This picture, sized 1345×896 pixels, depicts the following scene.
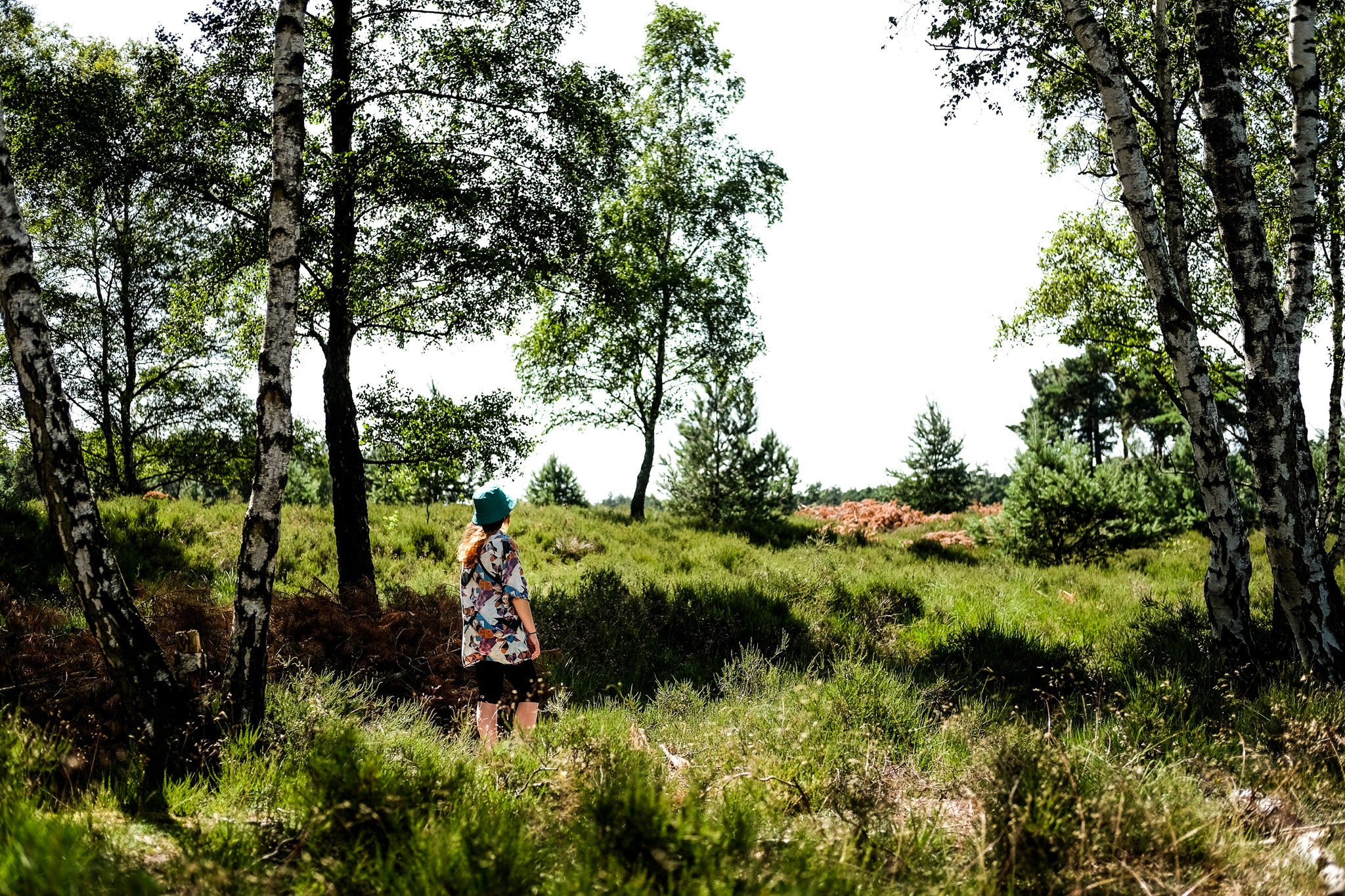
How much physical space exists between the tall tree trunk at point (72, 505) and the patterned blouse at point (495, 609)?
5.67 feet

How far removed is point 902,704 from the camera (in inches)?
193

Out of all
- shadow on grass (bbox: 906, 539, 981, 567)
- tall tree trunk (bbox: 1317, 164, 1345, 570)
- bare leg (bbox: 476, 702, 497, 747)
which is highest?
tall tree trunk (bbox: 1317, 164, 1345, 570)

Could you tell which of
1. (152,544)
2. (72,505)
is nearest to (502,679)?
(72,505)

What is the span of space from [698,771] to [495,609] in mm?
2302

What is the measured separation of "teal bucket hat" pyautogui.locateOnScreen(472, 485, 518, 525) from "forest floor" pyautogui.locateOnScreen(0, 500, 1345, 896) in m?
1.42

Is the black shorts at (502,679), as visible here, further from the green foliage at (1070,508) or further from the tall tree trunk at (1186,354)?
the green foliage at (1070,508)

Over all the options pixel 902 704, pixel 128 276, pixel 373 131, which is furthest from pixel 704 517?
pixel 128 276

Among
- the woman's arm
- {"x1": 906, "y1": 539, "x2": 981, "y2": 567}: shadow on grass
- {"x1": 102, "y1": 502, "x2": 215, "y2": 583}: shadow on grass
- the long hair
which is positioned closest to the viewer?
the woman's arm

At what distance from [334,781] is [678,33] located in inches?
863

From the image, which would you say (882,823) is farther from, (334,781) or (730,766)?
(334,781)

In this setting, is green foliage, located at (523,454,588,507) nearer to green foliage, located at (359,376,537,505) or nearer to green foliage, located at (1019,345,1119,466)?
green foliage, located at (359,376,537,505)

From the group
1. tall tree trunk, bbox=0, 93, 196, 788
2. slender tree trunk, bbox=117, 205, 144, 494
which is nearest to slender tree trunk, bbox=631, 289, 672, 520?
slender tree trunk, bbox=117, 205, 144, 494

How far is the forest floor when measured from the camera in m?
2.54

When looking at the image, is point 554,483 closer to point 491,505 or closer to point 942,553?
point 942,553
